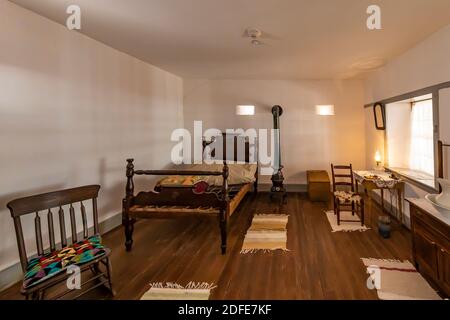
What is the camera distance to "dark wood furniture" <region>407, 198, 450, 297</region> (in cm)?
206

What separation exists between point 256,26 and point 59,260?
280 cm

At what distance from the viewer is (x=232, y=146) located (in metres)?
6.16

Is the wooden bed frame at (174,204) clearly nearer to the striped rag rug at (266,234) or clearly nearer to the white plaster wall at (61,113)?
the striped rag rug at (266,234)

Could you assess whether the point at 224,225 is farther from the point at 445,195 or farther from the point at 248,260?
the point at 445,195

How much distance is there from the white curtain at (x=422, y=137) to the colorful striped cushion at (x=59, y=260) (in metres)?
4.17

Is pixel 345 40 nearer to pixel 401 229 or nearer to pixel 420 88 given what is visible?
pixel 420 88

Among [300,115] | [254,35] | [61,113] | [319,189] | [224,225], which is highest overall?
[254,35]

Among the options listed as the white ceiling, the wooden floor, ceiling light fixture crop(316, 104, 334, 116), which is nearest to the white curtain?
the white ceiling

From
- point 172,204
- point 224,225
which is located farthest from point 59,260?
point 224,225

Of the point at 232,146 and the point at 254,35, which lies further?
the point at 232,146

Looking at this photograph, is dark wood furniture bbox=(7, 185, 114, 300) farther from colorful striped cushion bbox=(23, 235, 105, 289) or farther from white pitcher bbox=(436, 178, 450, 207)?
white pitcher bbox=(436, 178, 450, 207)

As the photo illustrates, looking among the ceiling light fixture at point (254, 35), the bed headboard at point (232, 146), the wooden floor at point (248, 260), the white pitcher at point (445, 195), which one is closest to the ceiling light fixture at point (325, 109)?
the bed headboard at point (232, 146)
